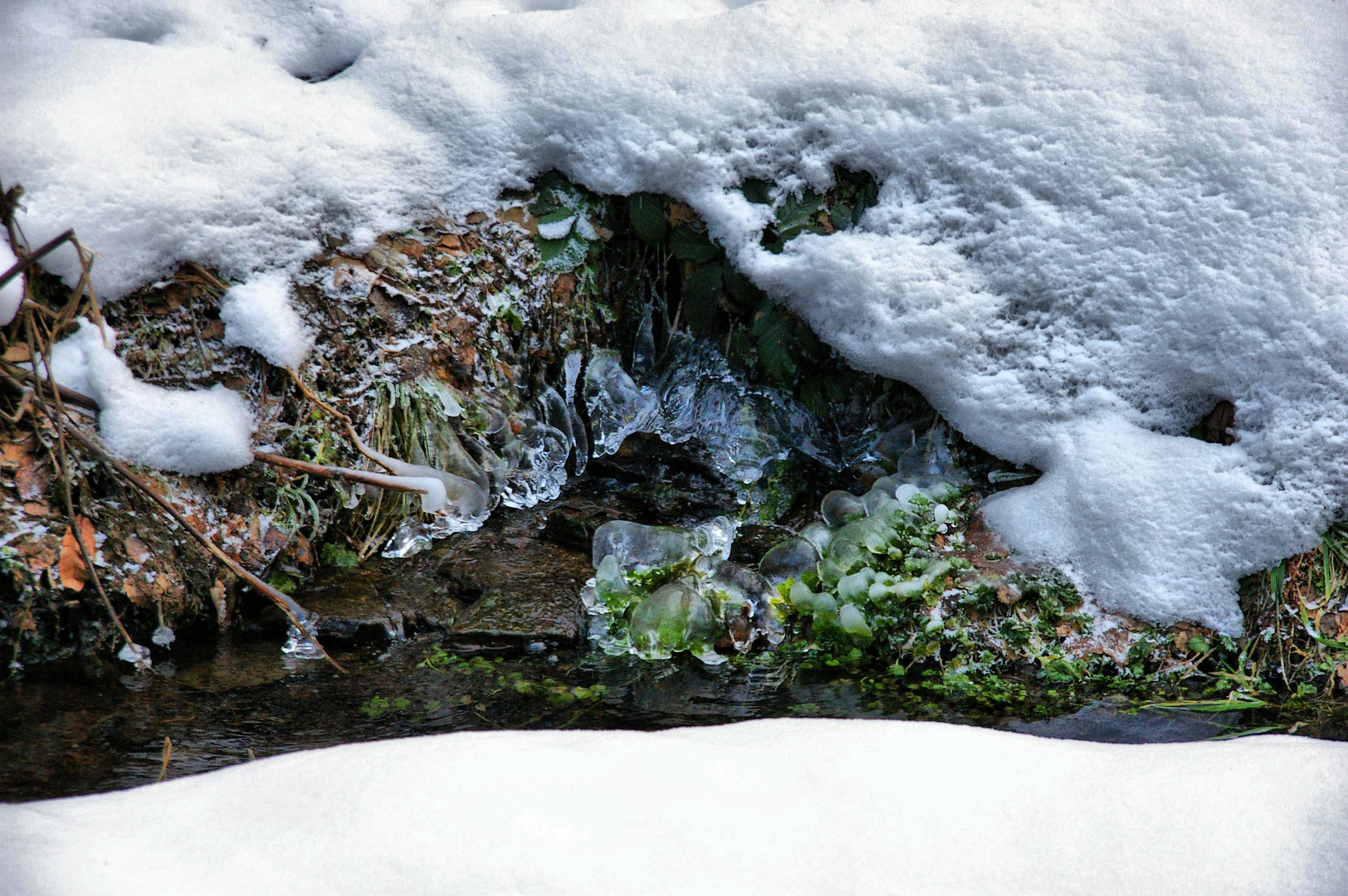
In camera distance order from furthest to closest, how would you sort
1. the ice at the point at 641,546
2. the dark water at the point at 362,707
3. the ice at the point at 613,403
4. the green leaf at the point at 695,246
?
1. the ice at the point at 613,403
2. the green leaf at the point at 695,246
3. the ice at the point at 641,546
4. the dark water at the point at 362,707

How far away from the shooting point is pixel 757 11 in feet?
10.7

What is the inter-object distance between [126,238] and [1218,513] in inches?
129

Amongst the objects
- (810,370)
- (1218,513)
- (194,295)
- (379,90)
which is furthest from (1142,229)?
(194,295)

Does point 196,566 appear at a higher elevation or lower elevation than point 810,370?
lower

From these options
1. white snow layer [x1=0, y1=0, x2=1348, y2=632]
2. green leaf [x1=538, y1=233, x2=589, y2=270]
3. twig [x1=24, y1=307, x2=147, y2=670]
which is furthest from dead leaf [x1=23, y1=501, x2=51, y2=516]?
green leaf [x1=538, y1=233, x2=589, y2=270]

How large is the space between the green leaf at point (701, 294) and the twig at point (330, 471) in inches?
46.5

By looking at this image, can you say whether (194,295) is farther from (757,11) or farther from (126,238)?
(757,11)

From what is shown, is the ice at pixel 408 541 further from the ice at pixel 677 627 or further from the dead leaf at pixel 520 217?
the dead leaf at pixel 520 217

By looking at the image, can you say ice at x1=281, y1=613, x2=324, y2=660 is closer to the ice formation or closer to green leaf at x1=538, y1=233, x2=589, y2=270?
the ice formation

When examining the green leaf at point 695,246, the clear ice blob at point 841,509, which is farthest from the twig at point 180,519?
the green leaf at point 695,246

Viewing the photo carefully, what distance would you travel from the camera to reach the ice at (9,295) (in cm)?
224

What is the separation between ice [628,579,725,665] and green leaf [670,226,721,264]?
4.00 ft

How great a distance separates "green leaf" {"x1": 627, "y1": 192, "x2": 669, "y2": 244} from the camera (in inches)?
124

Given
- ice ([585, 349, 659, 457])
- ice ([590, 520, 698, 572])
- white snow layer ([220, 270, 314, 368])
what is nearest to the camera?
white snow layer ([220, 270, 314, 368])
